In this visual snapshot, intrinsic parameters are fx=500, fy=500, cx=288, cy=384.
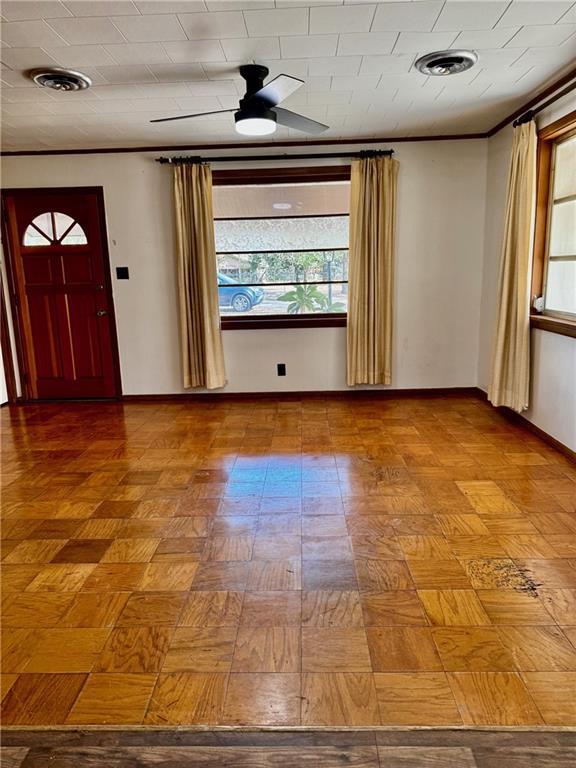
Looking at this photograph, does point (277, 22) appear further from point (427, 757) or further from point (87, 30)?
point (427, 757)

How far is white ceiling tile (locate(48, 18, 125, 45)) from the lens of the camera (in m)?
2.46

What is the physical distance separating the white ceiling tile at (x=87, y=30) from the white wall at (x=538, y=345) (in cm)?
284

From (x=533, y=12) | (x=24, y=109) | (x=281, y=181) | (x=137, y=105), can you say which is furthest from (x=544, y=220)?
(x=24, y=109)

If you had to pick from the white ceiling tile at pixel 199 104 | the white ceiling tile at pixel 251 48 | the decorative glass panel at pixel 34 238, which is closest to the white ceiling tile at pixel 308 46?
the white ceiling tile at pixel 251 48

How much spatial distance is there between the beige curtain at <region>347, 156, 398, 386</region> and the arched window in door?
275 cm

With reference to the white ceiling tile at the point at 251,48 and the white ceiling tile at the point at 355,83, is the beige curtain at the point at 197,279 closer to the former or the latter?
the white ceiling tile at the point at 355,83

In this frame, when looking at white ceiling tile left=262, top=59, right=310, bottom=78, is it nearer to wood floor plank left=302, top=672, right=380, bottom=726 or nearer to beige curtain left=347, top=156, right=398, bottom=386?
beige curtain left=347, top=156, right=398, bottom=386

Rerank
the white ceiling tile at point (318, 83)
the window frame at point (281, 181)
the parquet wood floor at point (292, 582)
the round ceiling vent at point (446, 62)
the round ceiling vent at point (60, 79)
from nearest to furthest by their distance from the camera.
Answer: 1. the parquet wood floor at point (292, 582)
2. the round ceiling vent at point (446, 62)
3. the round ceiling vent at point (60, 79)
4. the white ceiling tile at point (318, 83)
5. the window frame at point (281, 181)

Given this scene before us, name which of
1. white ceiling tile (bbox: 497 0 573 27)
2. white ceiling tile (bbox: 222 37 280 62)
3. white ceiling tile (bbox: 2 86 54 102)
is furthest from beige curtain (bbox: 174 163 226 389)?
white ceiling tile (bbox: 497 0 573 27)

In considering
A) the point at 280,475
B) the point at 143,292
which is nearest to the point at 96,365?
the point at 143,292

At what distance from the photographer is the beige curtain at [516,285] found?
3.76 m

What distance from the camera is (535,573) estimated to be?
2197 millimetres

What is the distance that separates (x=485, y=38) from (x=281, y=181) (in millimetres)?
2483

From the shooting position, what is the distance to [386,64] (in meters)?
3.06
